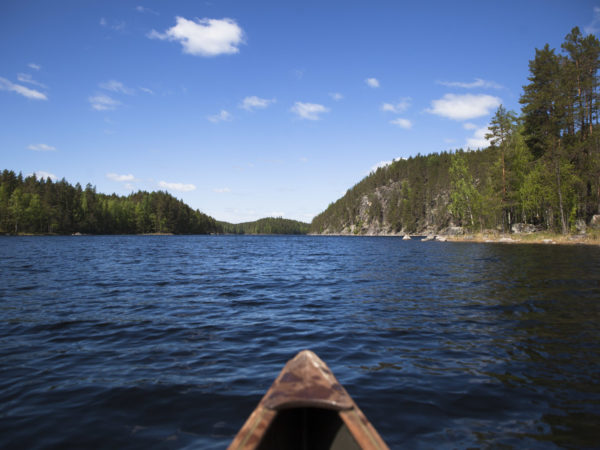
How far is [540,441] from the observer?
3697 mm

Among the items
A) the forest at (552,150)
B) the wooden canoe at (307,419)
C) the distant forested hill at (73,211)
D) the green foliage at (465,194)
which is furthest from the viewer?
the distant forested hill at (73,211)

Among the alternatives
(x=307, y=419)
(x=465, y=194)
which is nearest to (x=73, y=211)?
(x=465, y=194)

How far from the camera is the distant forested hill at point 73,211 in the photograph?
322 ft

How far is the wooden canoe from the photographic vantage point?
9.08 ft

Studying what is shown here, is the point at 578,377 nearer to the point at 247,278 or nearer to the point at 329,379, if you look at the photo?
the point at 329,379

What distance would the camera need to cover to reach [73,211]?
118 meters

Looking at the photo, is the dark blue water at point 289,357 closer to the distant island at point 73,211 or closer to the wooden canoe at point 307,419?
the wooden canoe at point 307,419

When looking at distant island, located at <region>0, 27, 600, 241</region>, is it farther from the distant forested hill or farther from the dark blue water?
the dark blue water

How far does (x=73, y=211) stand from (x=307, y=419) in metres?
142

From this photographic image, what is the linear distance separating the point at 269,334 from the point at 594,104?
53543 mm

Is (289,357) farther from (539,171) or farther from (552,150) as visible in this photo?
(539,171)

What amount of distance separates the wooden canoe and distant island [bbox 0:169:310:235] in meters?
124

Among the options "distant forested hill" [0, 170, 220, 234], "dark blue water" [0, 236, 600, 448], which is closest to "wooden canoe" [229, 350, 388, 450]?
"dark blue water" [0, 236, 600, 448]

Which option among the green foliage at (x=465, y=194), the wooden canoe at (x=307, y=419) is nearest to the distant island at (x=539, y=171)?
the green foliage at (x=465, y=194)
